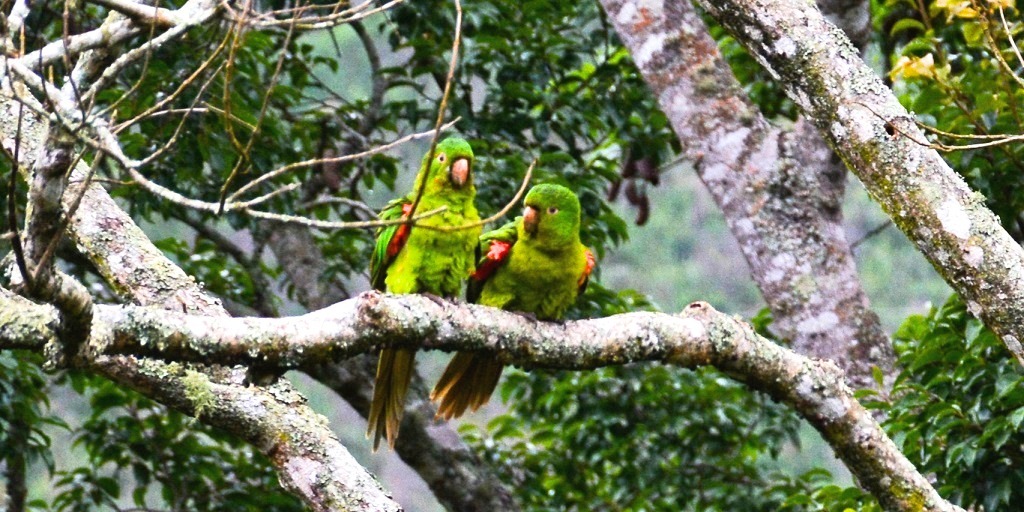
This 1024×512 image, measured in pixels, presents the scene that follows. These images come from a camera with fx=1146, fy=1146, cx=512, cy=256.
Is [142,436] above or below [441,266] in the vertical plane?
below

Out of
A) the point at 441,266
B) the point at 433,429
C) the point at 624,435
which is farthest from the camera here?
the point at 624,435

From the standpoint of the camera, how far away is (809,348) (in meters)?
4.95

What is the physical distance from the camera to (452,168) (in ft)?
13.4

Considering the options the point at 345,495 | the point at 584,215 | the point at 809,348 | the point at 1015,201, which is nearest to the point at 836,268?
the point at 809,348

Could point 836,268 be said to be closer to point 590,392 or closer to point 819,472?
point 819,472

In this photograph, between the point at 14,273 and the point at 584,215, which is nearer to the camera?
the point at 14,273

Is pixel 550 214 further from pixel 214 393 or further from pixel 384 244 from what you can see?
pixel 214 393

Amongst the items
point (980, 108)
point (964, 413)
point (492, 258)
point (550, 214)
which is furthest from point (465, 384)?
point (980, 108)

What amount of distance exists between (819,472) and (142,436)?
332 centimetres

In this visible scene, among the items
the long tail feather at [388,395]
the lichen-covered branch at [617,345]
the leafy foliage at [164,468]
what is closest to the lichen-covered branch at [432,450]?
the leafy foliage at [164,468]

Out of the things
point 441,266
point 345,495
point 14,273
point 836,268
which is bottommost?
point 345,495

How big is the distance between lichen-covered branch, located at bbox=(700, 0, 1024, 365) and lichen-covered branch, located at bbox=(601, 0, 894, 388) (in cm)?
181

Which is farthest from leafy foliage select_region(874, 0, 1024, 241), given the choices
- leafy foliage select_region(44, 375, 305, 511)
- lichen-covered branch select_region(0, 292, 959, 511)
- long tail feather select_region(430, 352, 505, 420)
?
leafy foliage select_region(44, 375, 305, 511)

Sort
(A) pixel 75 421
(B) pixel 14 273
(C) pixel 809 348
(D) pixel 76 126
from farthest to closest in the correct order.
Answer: (A) pixel 75 421, (C) pixel 809 348, (B) pixel 14 273, (D) pixel 76 126
